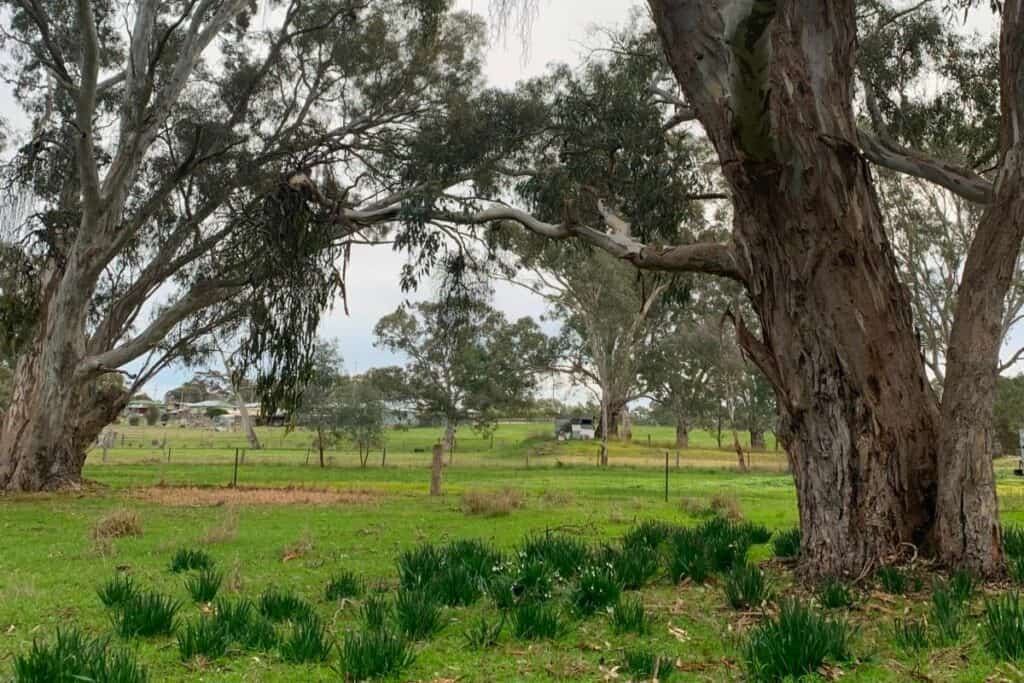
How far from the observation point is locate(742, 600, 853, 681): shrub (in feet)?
11.6

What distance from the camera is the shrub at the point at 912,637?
12.8 feet

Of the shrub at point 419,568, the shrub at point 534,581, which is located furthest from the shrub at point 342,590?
the shrub at point 534,581

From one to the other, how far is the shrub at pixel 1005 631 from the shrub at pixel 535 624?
81.7 inches

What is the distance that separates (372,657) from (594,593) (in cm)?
175

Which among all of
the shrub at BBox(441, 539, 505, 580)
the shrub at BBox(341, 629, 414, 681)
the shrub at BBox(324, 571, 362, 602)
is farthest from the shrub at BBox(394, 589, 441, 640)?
the shrub at BBox(324, 571, 362, 602)

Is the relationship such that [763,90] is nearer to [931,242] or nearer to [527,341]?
[931,242]

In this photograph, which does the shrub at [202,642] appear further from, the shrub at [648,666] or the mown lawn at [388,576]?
the shrub at [648,666]

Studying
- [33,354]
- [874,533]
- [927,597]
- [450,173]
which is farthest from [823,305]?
[33,354]

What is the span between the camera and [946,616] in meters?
4.16

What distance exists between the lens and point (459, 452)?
41.8m

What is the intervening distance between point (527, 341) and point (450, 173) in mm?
31959

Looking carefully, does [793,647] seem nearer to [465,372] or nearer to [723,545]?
[723,545]

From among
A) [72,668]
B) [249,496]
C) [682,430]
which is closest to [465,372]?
[682,430]

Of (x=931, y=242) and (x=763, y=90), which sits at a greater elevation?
(x=931, y=242)
